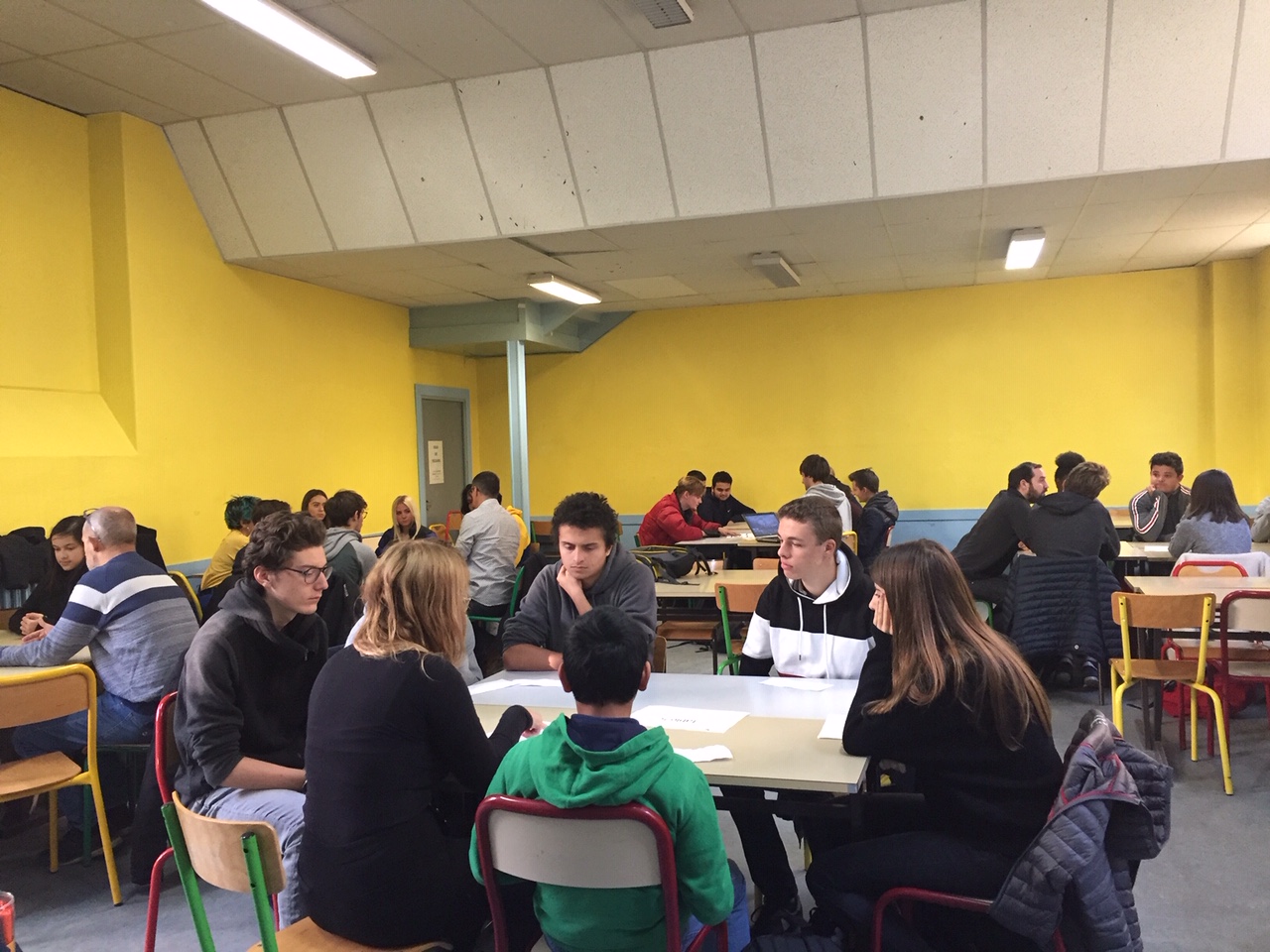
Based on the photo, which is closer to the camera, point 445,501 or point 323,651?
point 323,651

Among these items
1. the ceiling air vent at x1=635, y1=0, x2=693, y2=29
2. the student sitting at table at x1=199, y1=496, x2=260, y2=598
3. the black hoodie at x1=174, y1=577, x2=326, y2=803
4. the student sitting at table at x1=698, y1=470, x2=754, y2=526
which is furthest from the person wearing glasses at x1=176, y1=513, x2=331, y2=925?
the student sitting at table at x1=698, y1=470, x2=754, y2=526

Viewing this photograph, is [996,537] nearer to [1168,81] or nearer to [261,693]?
[1168,81]

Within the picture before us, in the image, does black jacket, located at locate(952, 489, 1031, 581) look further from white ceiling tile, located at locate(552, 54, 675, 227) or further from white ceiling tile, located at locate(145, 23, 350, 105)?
white ceiling tile, located at locate(145, 23, 350, 105)

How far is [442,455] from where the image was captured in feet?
32.3

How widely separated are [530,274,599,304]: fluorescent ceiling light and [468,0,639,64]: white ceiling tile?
7.68ft

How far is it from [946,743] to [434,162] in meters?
4.97

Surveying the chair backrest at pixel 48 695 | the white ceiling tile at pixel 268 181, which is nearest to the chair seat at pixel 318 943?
the chair backrest at pixel 48 695

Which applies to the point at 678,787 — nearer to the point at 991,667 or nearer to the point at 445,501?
the point at 991,667

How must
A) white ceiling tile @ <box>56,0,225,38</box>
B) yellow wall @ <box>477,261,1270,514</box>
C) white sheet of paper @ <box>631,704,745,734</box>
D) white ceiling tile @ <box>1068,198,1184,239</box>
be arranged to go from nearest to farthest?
white sheet of paper @ <box>631,704,745,734</box> → white ceiling tile @ <box>56,0,225,38</box> → white ceiling tile @ <box>1068,198,1184,239</box> → yellow wall @ <box>477,261,1270,514</box>

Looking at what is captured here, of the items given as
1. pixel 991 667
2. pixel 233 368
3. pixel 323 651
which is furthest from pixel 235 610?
pixel 233 368

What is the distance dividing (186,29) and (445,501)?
5.72 meters

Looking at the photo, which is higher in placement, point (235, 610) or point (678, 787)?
point (235, 610)

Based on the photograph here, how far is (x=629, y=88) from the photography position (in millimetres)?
5418

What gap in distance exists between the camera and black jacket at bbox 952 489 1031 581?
5.60 m
